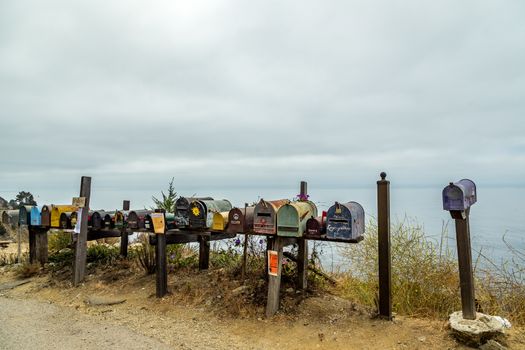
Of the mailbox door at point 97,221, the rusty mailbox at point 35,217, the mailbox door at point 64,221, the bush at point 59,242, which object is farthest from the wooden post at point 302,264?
the bush at point 59,242

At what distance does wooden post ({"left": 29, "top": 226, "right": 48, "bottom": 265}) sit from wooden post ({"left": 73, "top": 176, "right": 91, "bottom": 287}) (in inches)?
53.8

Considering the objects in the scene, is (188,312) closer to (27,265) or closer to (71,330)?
(71,330)

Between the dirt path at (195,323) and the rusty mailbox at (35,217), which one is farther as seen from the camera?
the rusty mailbox at (35,217)

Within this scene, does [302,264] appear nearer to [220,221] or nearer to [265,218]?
[265,218]

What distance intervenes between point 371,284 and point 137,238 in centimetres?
659

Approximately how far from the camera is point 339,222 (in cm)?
384

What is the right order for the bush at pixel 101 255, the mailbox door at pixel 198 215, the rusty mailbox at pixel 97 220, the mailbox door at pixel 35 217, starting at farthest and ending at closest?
the bush at pixel 101 255, the mailbox door at pixel 35 217, the rusty mailbox at pixel 97 220, the mailbox door at pixel 198 215

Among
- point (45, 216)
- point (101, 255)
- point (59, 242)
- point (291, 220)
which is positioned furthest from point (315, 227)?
point (59, 242)

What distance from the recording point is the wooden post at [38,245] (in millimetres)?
7070

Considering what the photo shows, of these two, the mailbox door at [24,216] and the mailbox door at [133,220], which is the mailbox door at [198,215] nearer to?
the mailbox door at [133,220]

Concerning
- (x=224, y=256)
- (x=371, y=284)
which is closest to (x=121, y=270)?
(x=224, y=256)

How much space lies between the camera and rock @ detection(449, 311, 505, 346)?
3.12 m

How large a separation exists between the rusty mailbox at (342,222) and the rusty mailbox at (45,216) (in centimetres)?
521

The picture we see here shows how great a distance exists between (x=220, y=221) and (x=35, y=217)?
4.25 meters
